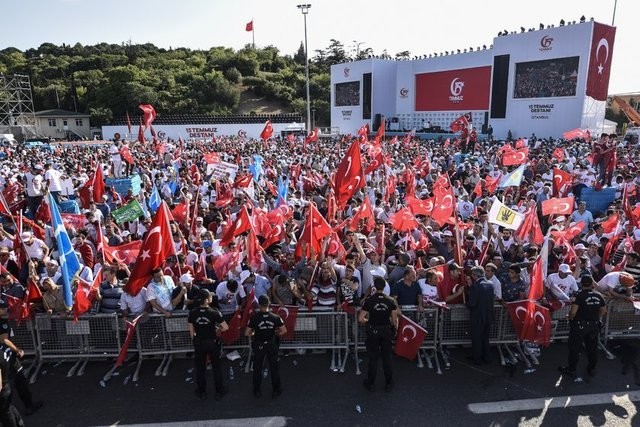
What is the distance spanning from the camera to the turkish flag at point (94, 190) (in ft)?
38.7

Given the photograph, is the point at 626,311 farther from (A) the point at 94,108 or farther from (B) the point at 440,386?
(A) the point at 94,108

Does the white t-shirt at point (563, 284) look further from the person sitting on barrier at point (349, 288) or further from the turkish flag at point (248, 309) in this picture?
the turkish flag at point (248, 309)

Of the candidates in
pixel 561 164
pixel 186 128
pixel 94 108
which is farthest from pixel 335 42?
pixel 561 164

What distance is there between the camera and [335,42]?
3450 inches

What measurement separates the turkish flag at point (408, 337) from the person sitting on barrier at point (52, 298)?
15.1 feet

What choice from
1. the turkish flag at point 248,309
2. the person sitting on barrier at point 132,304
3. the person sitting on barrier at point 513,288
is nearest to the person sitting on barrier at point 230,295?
the turkish flag at point 248,309

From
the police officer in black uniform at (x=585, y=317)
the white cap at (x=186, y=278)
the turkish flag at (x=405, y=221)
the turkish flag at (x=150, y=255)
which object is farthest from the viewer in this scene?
the turkish flag at (x=405, y=221)

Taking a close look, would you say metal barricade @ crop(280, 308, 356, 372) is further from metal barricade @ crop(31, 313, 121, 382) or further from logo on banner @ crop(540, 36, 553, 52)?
logo on banner @ crop(540, 36, 553, 52)

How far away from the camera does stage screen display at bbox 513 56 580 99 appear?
31.3m

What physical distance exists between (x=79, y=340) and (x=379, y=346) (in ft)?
13.7

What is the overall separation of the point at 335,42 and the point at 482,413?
89.1 metres

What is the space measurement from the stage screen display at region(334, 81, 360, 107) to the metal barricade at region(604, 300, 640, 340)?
44.7 meters

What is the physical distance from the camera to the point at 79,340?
6.52 meters

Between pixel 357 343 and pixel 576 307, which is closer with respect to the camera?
pixel 576 307
